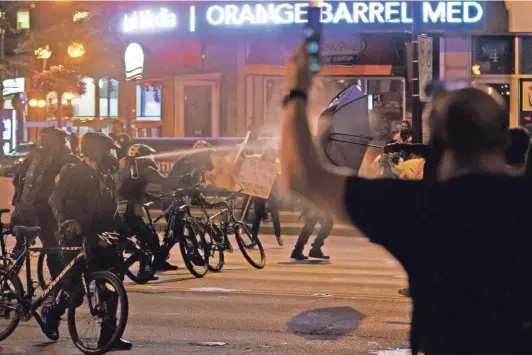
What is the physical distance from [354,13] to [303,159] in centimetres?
2471

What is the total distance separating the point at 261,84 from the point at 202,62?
6.26 ft

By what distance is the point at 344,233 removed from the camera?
19406 mm

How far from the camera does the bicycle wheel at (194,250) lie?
41.0 ft

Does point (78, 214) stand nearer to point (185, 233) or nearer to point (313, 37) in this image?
point (185, 233)

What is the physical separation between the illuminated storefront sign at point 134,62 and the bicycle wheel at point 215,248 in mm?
4761

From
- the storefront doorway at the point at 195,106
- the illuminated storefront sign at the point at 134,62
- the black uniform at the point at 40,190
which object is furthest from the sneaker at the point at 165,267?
the storefront doorway at the point at 195,106

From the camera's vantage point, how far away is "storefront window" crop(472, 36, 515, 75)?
28375 millimetres

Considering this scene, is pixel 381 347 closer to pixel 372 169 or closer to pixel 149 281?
pixel 149 281

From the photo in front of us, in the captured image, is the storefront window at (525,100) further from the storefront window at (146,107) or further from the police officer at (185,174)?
the police officer at (185,174)

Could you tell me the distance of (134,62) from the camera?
56.3 feet

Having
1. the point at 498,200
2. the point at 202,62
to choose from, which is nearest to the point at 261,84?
the point at 202,62

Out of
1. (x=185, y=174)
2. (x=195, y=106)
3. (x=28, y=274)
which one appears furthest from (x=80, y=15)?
(x=28, y=274)

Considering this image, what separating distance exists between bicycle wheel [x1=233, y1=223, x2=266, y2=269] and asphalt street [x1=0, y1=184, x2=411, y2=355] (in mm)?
171

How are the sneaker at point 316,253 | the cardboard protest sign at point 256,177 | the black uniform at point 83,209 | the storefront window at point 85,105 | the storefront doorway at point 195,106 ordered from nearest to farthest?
1. the black uniform at point 83,209
2. the sneaker at point 316,253
3. the cardboard protest sign at point 256,177
4. the storefront doorway at point 195,106
5. the storefront window at point 85,105
